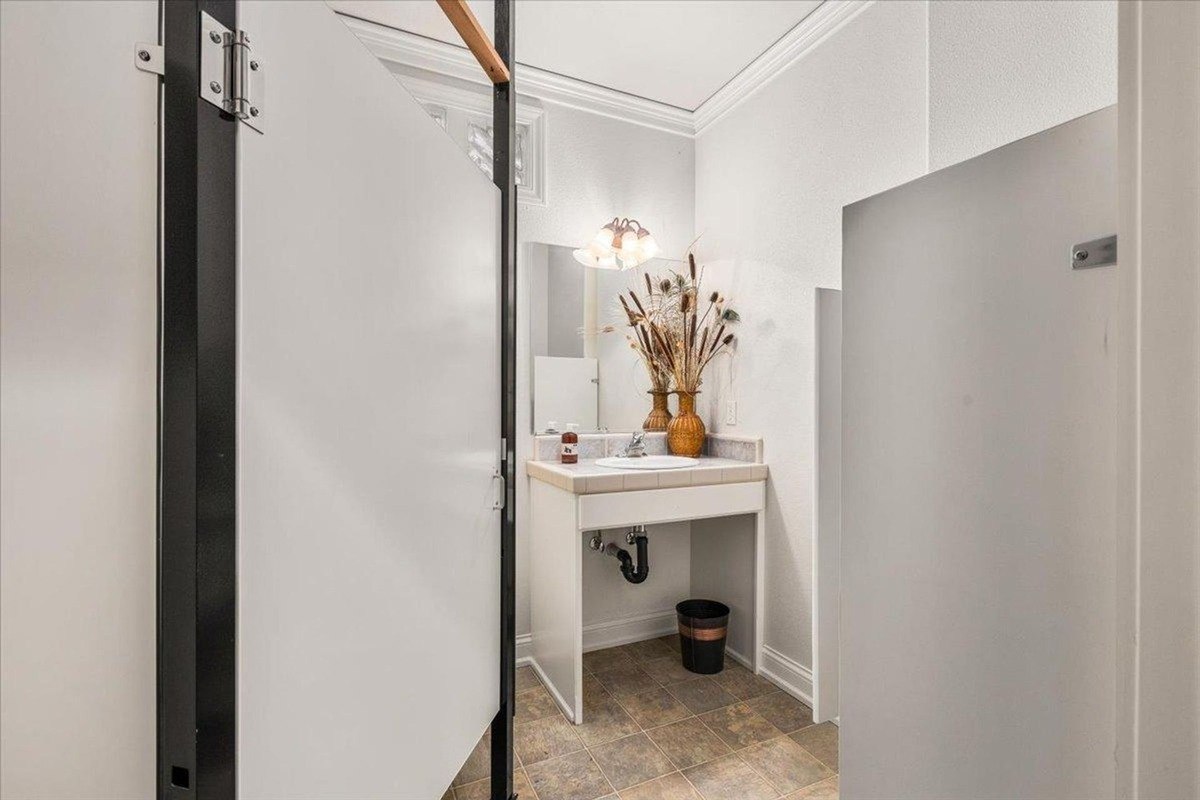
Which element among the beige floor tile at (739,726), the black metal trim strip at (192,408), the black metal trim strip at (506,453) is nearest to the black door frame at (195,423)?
the black metal trim strip at (192,408)

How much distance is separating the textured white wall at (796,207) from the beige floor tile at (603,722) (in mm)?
703

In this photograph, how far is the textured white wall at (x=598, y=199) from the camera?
2490 mm

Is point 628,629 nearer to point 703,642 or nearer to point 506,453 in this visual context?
point 703,642

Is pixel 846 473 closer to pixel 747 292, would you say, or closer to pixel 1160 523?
pixel 1160 523

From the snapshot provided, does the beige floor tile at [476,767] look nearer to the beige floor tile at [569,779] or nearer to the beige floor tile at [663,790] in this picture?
the beige floor tile at [569,779]

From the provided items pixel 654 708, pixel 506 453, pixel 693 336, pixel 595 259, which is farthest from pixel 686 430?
pixel 506 453

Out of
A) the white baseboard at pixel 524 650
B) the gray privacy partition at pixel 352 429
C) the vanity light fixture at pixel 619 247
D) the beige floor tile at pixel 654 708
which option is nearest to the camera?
the gray privacy partition at pixel 352 429

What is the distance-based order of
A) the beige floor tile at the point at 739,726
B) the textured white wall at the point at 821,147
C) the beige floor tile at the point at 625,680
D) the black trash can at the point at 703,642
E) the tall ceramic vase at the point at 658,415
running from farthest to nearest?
the tall ceramic vase at the point at 658,415, the black trash can at the point at 703,642, the beige floor tile at the point at 625,680, the beige floor tile at the point at 739,726, the textured white wall at the point at 821,147

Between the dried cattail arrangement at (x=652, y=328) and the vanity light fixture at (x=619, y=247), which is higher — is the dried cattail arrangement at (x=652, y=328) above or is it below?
below

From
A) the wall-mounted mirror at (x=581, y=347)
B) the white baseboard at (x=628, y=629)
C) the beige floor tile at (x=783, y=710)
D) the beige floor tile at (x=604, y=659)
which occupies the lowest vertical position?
the beige floor tile at (x=604, y=659)

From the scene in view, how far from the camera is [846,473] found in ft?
3.81

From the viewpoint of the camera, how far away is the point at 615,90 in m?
2.60

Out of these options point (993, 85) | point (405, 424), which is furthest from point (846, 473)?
point (993, 85)

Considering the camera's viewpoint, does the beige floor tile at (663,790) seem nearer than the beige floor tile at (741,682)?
Yes
